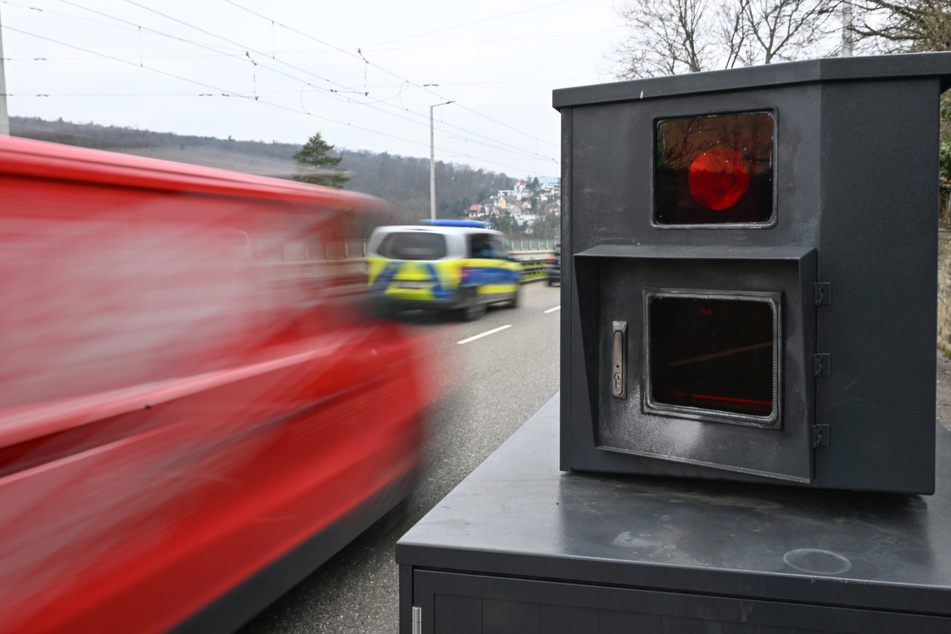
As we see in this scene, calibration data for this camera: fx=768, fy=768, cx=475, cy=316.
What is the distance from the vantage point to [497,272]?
16.5 meters

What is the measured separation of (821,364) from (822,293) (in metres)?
0.14

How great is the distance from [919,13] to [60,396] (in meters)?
14.0

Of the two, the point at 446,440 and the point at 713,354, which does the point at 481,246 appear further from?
the point at 713,354

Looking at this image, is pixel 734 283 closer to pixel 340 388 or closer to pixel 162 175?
pixel 162 175

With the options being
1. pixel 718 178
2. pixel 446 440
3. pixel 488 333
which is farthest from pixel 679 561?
pixel 488 333

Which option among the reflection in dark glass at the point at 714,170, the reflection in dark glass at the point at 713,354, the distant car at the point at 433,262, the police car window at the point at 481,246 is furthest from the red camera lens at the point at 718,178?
the police car window at the point at 481,246

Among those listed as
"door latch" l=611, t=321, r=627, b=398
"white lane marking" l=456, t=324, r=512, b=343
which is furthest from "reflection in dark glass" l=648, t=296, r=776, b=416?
"white lane marking" l=456, t=324, r=512, b=343

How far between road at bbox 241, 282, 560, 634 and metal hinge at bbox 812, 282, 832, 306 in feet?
2.76

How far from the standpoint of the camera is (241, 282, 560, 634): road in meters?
3.24

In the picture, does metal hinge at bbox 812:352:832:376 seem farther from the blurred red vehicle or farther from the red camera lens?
the blurred red vehicle

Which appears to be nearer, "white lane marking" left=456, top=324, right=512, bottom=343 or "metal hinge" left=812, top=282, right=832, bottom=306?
"metal hinge" left=812, top=282, right=832, bottom=306

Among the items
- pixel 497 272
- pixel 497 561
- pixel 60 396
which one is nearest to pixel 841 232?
pixel 497 561

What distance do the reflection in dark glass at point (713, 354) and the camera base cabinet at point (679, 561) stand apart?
0.83 ft

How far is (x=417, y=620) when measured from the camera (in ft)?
5.24
